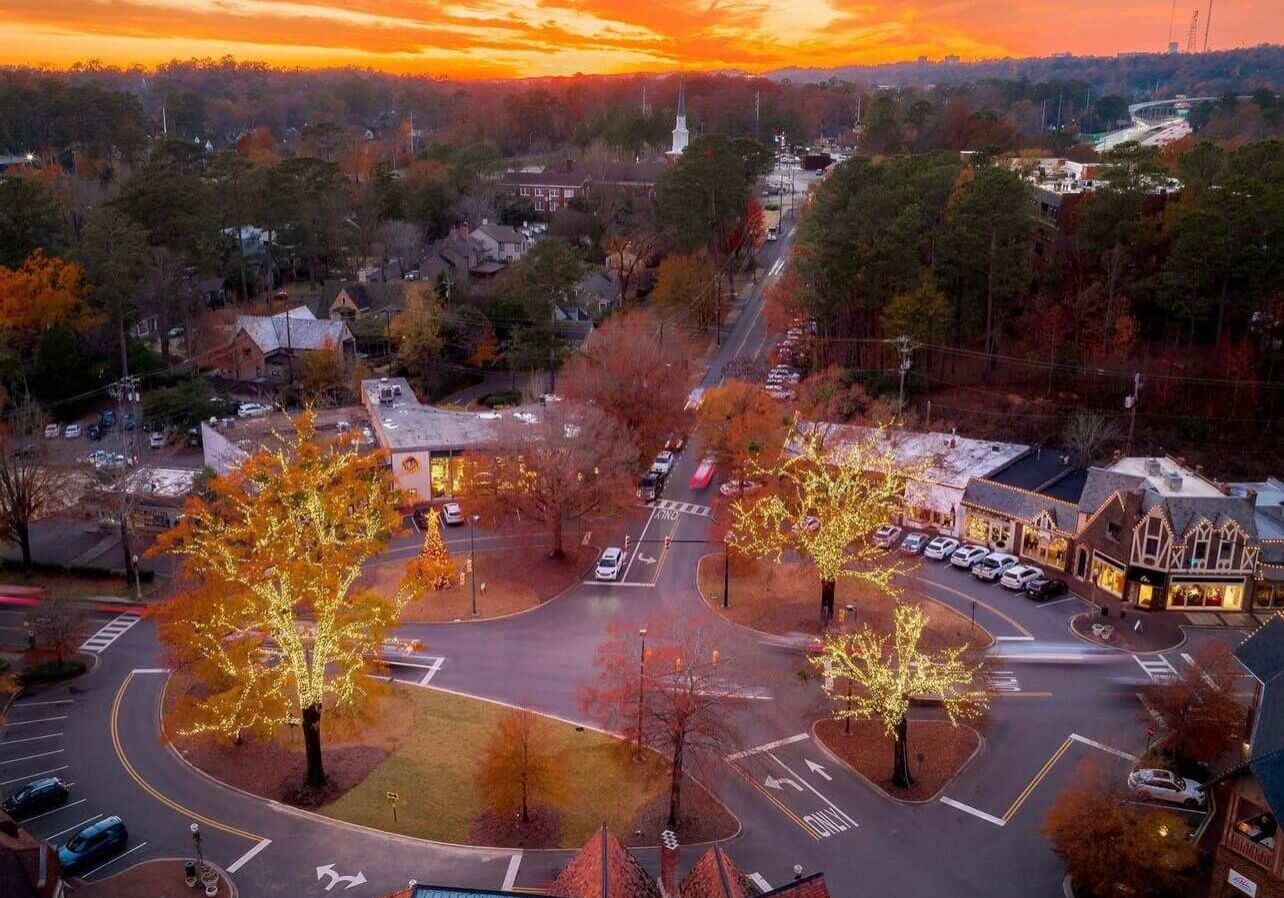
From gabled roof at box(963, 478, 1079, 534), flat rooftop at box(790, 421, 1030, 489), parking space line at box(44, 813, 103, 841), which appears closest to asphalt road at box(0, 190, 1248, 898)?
parking space line at box(44, 813, 103, 841)

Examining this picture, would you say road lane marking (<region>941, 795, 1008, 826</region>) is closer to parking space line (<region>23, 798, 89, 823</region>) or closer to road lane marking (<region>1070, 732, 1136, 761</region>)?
road lane marking (<region>1070, 732, 1136, 761</region>)

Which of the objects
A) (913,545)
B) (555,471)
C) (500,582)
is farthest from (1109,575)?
(500,582)

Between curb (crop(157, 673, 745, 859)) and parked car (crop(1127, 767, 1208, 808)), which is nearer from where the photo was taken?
curb (crop(157, 673, 745, 859))

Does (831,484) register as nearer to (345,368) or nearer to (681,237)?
(345,368)

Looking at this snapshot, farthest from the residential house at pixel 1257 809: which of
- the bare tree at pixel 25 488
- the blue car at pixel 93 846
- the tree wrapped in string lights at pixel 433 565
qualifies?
the bare tree at pixel 25 488

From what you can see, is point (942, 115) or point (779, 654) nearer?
point (779, 654)

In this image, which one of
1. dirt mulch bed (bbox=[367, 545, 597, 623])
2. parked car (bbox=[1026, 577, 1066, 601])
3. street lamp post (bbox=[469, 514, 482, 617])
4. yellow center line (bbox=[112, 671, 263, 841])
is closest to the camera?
yellow center line (bbox=[112, 671, 263, 841])

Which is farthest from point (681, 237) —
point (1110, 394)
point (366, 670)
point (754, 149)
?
point (366, 670)
